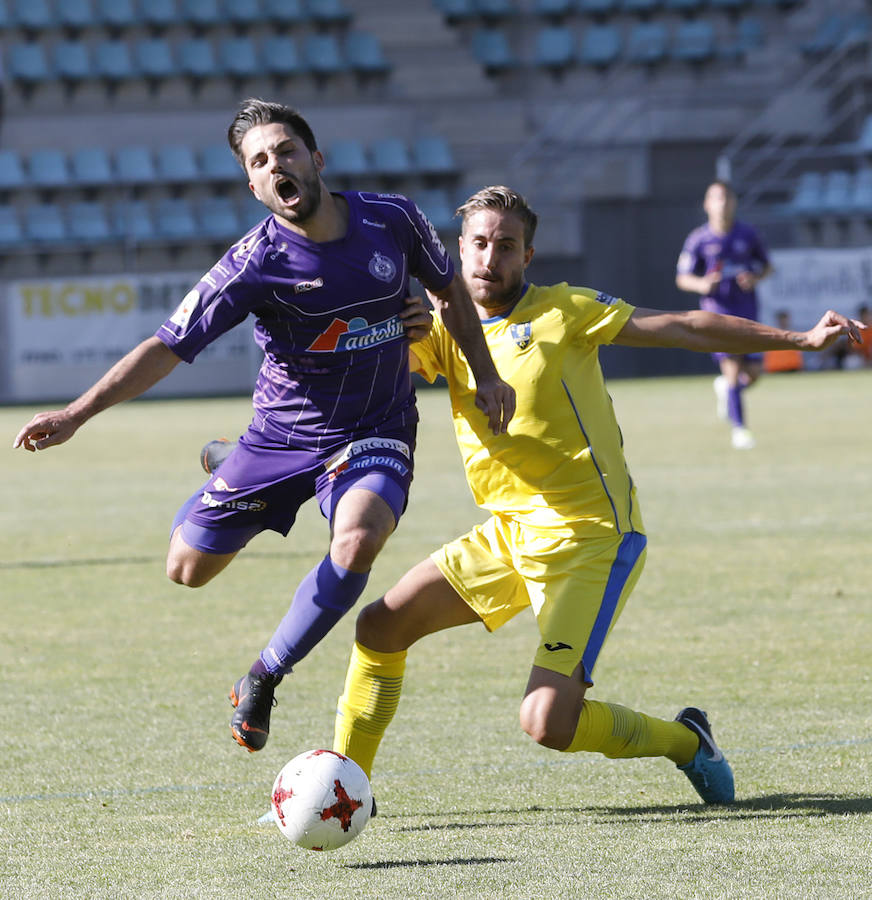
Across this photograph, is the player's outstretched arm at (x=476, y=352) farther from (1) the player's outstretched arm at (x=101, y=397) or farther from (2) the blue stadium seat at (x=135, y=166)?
(2) the blue stadium seat at (x=135, y=166)

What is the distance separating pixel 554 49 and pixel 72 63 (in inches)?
351

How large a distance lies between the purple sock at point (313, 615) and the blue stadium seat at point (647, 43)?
25666mm

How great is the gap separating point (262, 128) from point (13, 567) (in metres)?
Result: 5.15

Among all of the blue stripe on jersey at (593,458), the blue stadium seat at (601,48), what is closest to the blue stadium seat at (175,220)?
the blue stadium seat at (601,48)

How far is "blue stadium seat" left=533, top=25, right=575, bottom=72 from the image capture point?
29.5m

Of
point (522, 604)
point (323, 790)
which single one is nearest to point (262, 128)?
point (522, 604)

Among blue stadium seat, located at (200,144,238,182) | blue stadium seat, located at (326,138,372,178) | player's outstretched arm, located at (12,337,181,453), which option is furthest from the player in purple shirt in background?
blue stadium seat, located at (200,144,238,182)

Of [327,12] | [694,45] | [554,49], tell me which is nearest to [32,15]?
[327,12]

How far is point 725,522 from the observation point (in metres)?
9.88

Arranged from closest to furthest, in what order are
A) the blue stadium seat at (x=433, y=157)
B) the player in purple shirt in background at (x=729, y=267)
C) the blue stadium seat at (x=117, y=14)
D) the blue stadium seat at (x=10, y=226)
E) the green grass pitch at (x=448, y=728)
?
the green grass pitch at (x=448, y=728), the player in purple shirt in background at (x=729, y=267), the blue stadium seat at (x=10, y=226), the blue stadium seat at (x=433, y=157), the blue stadium seat at (x=117, y=14)

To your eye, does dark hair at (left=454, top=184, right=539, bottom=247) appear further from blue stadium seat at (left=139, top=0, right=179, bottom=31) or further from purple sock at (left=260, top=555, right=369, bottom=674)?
blue stadium seat at (left=139, top=0, right=179, bottom=31)

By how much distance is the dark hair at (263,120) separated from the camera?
4391 millimetres

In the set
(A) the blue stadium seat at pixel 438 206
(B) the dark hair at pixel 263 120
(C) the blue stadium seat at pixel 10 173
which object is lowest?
(A) the blue stadium seat at pixel 438 206

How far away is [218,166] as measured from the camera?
27953 mm
